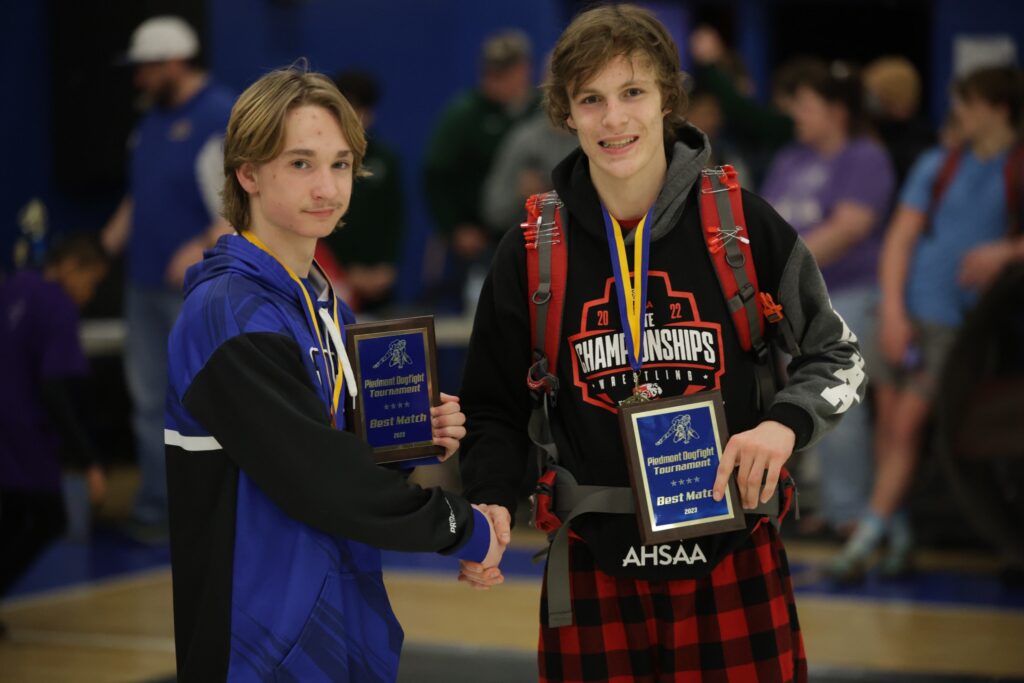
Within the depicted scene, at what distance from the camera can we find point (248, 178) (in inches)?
99.4

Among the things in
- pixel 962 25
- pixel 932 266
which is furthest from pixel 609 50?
pixel 962 25

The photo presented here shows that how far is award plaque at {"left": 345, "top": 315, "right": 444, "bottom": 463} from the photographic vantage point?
257cm

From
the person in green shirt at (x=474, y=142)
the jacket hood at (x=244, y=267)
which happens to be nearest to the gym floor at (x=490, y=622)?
the person in green shirt at (x=474, y=142)

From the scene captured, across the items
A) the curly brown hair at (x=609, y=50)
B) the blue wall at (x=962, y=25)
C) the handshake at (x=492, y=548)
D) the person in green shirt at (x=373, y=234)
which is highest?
the blue wall at (x=962, y=25)

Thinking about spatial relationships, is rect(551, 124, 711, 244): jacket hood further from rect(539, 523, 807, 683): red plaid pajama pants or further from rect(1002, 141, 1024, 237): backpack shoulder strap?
rect(1002, 141, 1024, 237): backpack shoulder strap

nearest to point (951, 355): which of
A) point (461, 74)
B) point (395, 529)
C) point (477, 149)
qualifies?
point (477, 149)

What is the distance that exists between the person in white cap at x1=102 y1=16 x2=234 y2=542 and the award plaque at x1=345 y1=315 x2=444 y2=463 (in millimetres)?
4141

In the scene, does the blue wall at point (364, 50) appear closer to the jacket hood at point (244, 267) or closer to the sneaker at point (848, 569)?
the sneaker at point (848, 569)

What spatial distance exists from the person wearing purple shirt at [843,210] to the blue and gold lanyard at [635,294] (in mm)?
3938

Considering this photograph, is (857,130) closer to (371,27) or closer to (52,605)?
(52,605)

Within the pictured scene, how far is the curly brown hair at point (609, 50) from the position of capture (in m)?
2.56

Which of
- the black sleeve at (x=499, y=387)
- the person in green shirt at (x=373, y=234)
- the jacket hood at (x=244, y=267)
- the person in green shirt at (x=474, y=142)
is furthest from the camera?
the person in green shirt at (x=373, y=234)

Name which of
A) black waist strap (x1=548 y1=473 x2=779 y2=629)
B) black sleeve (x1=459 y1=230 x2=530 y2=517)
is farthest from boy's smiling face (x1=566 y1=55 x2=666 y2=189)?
black waist strap (x1=548 y1=473 x2=779 y2=629)

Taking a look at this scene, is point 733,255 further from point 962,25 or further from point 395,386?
point 962,25
